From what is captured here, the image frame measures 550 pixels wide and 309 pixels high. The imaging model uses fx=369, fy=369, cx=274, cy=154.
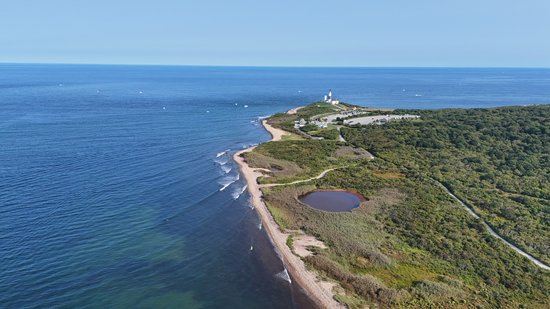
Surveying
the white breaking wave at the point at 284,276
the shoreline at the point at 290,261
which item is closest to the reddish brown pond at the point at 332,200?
the shoreline at the point at 290,261

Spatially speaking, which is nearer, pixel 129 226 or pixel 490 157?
pixel 129 226

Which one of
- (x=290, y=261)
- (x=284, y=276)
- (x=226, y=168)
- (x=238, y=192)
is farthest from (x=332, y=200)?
(x=226, y=168)

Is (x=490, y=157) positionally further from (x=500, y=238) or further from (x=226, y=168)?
(x=226, y=168)

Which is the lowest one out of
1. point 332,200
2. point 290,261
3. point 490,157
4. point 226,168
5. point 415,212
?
point 290,261

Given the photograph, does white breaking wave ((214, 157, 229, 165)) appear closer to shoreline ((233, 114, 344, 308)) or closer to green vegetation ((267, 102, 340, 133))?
shoreline ((233, 114, 344, 308))

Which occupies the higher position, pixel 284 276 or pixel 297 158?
pixel 297 158

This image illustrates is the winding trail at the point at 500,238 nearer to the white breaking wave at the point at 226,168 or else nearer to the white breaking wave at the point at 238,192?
the white breaking wave at the point at 238,192
